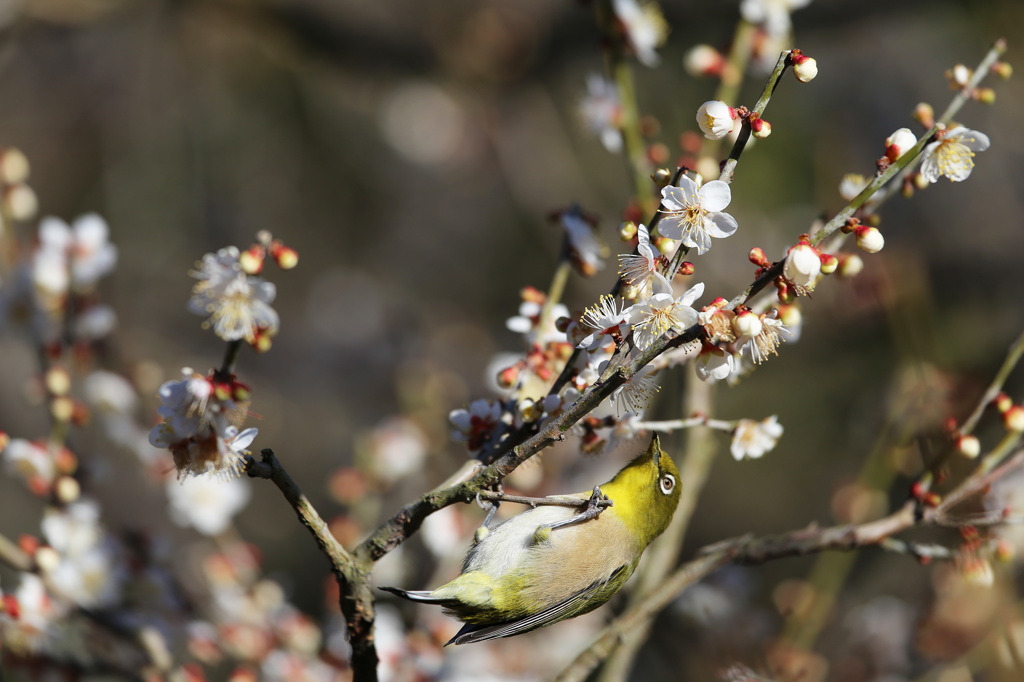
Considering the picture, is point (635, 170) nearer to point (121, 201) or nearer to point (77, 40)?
point (121, 201)

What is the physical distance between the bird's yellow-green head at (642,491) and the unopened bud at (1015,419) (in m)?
0.64

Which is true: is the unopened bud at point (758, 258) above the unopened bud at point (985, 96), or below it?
below

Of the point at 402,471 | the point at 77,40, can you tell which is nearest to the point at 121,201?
the point at 77,40

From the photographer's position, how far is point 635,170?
7.07 ft

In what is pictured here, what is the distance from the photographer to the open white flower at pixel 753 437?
59.2 inches

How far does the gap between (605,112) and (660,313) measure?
1180 millimetres

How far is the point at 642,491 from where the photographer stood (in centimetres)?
184

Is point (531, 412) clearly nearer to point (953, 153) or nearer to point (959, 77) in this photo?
point (953, 153)

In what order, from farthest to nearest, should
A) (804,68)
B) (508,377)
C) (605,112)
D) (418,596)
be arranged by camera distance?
(605,112) < (418,596) < (508,377) < (804,68)

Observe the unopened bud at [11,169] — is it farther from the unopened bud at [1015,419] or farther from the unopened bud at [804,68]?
the unopened bud at [1015,419]

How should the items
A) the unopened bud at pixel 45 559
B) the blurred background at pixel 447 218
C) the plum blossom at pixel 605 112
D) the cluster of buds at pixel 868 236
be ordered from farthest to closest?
the blurred background at pixel 447 218, the plum blossom at pixel 605 112, the unopened bud at pixel 45 559, the cluster of buds at pixel 868 236

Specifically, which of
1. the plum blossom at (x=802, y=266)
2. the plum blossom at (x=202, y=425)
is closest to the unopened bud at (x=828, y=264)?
the plum blossom at (x=802, y=266)

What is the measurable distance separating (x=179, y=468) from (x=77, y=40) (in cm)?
626

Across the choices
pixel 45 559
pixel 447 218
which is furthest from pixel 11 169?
pixel 447 218
